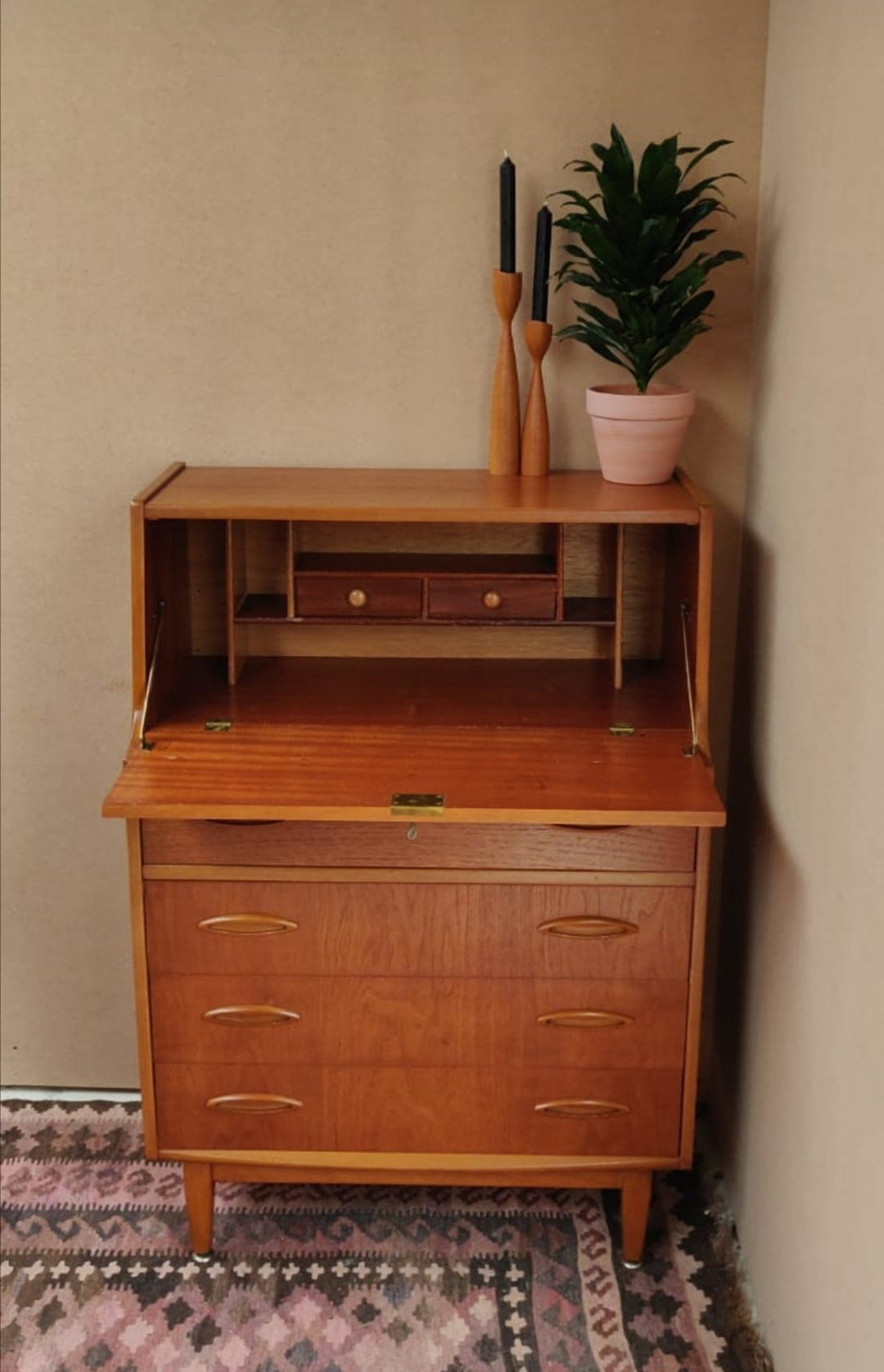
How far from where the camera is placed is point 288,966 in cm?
198

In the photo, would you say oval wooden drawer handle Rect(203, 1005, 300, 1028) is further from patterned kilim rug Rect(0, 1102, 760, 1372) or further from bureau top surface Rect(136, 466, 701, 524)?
bureau top surface Rect(136, 466, 701, 524)

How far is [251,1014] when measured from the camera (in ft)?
6.57

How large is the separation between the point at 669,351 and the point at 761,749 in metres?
0.62

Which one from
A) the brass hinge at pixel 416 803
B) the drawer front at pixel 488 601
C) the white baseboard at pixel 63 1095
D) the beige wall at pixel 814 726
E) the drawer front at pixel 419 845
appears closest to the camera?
the beige wall at pixel 814 726

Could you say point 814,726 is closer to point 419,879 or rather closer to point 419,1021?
point 419,879

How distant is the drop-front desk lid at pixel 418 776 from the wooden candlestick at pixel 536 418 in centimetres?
44

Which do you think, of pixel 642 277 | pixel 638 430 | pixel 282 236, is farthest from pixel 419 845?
pixel 282 236

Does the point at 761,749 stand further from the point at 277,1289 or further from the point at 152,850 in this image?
the point at 277,1289

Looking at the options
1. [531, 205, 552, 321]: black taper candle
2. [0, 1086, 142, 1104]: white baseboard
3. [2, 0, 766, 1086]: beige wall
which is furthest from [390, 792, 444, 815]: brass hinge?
[0, 1086, 142, 1104]: white baseboard

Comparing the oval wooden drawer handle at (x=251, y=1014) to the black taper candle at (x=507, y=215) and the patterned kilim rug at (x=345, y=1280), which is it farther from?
the black taper candle at (x=507, y=215)

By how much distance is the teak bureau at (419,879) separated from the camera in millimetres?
1911

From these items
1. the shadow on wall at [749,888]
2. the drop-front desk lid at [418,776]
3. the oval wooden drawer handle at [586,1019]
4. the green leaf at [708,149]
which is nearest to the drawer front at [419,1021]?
the oval wooden drawer handle at [586,1019]

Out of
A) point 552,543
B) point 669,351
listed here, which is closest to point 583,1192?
point 552,543

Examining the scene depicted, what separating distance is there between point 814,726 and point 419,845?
0.56 metres
